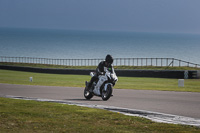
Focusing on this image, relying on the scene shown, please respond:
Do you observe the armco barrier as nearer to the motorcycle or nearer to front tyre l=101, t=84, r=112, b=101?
the motorcycle

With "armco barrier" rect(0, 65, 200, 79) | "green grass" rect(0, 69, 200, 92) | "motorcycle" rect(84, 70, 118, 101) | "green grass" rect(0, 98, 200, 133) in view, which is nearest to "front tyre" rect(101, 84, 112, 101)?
"motorcycle" rect(84, 70, 118, 101)

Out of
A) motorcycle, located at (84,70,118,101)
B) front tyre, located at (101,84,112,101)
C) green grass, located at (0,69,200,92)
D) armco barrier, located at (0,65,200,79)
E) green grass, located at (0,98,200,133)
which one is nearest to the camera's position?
green grass, located at (0,98,200,133)

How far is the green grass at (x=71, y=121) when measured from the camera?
9578 mm

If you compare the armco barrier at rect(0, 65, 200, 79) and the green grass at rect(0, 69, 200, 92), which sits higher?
the armco barrier at rect(0, 65, 200, 79)

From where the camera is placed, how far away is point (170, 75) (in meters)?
38.2

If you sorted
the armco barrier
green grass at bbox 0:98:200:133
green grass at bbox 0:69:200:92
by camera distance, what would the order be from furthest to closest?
the armco barrier, green grass at bbox 0:69:200:92, green grass at bbox 0:98:200:133

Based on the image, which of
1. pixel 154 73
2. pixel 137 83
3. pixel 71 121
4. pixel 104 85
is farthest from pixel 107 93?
pixel 154 73

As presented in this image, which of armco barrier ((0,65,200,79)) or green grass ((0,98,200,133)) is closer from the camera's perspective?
green grass ((0,98,200,133))

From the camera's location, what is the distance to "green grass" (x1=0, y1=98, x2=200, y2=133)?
9.58m

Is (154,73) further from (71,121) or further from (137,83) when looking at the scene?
(71,121)

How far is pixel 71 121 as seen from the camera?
34.9 ft

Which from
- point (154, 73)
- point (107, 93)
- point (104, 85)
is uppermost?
point (154, 73)

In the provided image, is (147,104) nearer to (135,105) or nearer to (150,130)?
(135,105)

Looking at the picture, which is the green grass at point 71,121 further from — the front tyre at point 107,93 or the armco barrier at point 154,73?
the armco barrier at point 154,73
